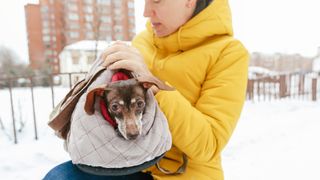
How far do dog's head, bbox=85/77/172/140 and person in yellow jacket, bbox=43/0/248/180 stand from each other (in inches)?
6.3

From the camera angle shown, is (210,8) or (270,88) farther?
(270,88)

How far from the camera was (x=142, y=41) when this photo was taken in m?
1.23

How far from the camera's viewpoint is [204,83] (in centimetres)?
104

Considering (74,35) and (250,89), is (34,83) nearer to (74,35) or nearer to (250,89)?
(250,89)

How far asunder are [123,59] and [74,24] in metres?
12.9

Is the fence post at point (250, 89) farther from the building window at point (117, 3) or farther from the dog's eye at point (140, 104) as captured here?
the dog's eye at point (140, 104)

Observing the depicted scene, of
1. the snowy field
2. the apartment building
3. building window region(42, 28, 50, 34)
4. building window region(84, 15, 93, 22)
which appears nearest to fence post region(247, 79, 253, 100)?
the snowy field

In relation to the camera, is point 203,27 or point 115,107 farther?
point 203,27

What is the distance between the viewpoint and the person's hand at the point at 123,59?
0.80 m

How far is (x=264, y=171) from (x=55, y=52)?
13.2 meters

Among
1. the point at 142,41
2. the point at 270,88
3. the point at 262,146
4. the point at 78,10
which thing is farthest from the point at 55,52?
the point at 142,41

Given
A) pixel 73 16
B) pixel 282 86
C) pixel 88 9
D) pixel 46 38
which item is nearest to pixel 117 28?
pixel 88 9

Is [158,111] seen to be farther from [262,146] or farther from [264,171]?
[262,146]

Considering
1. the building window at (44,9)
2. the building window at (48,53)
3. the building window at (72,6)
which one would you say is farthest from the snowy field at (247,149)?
the building window at (48,53)
